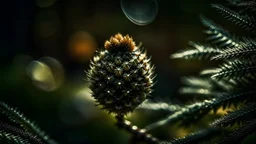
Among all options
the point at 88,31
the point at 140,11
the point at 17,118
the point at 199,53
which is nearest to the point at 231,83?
the point at 199,53

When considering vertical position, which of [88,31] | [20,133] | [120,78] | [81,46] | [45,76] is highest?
[88,31]

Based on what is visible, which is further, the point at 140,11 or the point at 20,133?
the point at 140,11

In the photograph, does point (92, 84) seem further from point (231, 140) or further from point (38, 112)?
point (38, 112)

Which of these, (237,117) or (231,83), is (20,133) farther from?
(231,83)

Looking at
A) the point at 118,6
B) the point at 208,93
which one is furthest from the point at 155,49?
the point at 208,93

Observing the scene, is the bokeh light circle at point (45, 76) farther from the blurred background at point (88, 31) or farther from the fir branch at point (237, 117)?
the fir branch at point (237, 117)

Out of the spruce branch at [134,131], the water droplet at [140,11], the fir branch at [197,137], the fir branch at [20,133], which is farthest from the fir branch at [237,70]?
the water droplet at [140,11]

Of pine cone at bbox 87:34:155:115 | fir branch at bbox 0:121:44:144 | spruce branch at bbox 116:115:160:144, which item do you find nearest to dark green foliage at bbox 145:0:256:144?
spruce branch at bbox 116:115:160:144
